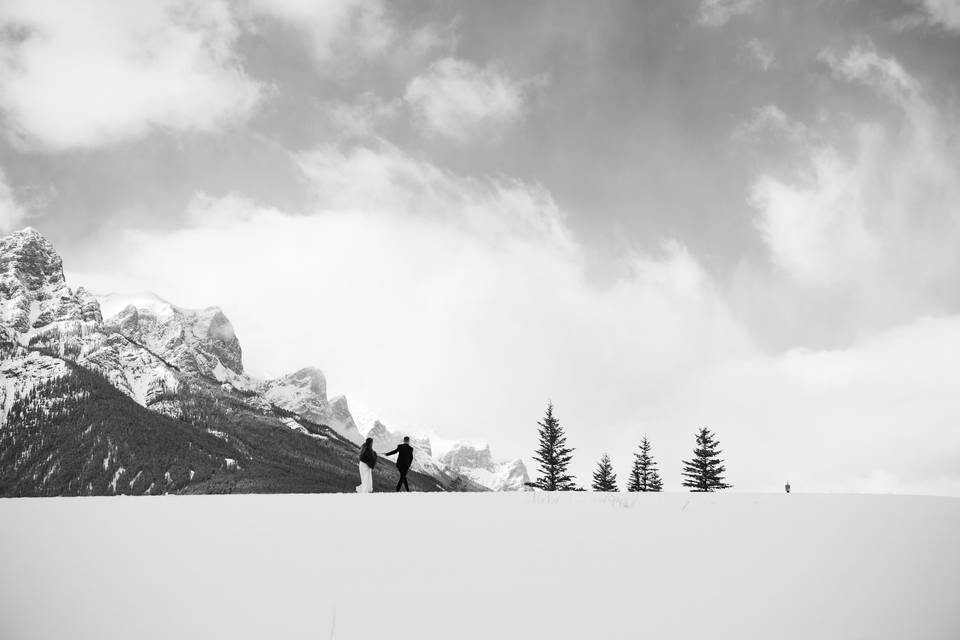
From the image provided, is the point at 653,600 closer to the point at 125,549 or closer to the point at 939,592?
the point at 939,592

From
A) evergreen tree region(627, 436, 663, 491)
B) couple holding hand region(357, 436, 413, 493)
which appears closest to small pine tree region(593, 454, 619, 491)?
evergreen tree region(627, 436, 663, 491)

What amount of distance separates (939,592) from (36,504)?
12.5 metres

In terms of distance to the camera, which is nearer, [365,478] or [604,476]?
[365,478]

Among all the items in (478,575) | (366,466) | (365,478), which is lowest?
(478,575)

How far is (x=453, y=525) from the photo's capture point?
7016 millimetres

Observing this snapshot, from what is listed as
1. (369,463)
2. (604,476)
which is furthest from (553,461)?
(369,463)

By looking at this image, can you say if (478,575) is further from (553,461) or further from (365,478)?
(553,461)

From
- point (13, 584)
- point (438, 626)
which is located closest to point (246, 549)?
point (13, 584)

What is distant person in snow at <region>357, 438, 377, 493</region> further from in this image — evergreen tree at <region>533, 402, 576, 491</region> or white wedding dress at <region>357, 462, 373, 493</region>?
evergreen tree at <region>533, 402, 576, 491</region>

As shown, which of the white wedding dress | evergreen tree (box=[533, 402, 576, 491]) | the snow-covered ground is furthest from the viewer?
evergreen tree (box=[533, 402, 576, 491])

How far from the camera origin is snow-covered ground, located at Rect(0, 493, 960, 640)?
15.0ft

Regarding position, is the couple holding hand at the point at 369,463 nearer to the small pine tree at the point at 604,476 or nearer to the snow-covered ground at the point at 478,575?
the snow-covered ground at the point at 478,575

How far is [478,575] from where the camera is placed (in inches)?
208

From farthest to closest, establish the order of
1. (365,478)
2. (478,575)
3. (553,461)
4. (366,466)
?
(553,461) < (366,466) < (365,478) < (478,575)
